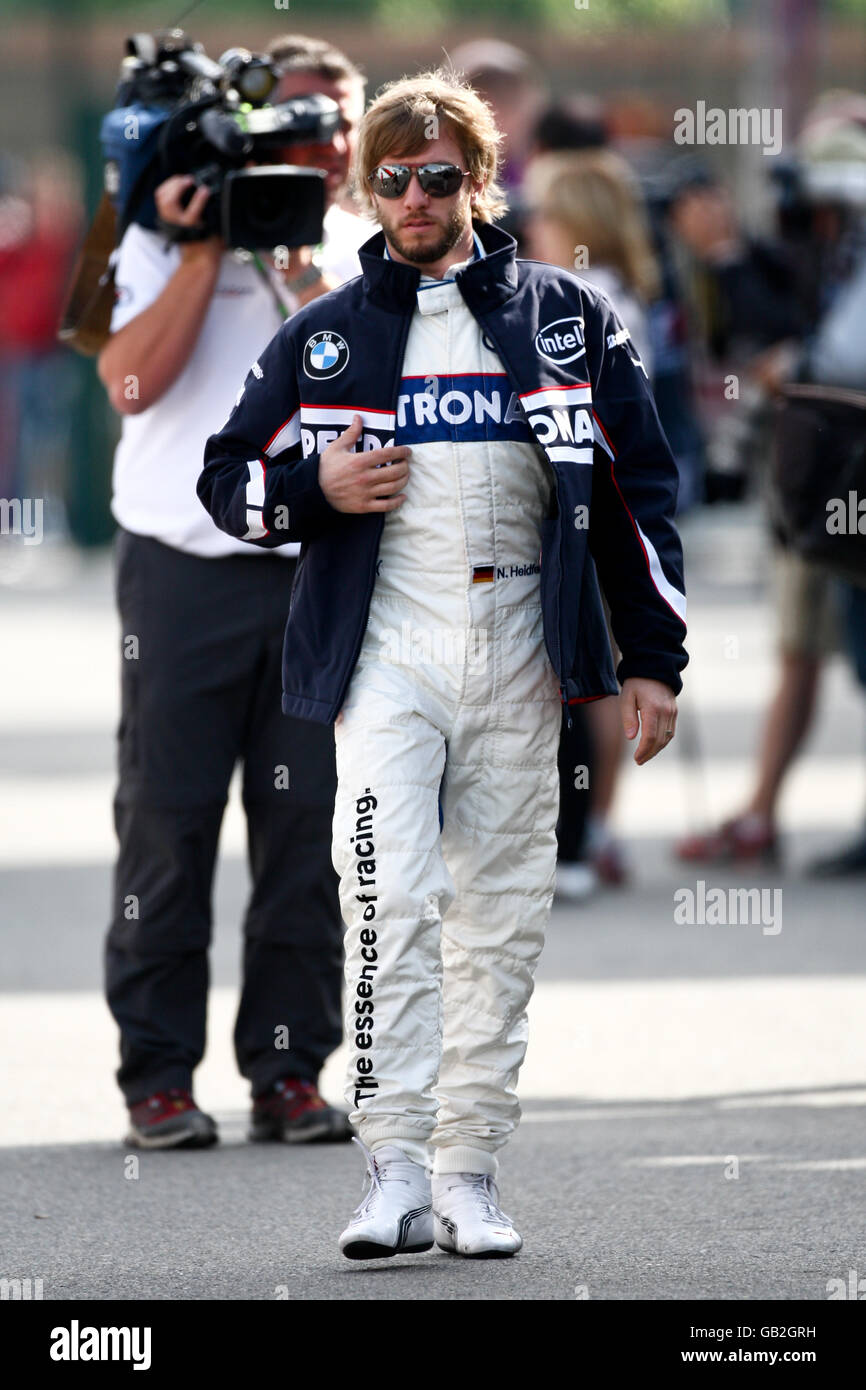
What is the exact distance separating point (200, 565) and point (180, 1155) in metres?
1.23

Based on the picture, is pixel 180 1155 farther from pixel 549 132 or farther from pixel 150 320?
pixel 549 132

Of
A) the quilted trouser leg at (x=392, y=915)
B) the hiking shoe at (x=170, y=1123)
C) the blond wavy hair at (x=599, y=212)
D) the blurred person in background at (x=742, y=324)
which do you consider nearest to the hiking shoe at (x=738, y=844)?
the blurred person in background at (x=742, y=324)

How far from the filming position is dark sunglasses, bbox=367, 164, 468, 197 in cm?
429

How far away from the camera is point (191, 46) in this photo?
544 cm

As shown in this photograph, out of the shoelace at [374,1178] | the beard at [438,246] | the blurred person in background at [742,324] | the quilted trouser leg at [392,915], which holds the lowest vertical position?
the shoelace at [374,1178]

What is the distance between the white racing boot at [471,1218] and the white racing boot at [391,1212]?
0.11 m

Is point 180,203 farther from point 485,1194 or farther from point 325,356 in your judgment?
point 485,1194

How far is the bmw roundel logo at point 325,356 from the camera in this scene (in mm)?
4344

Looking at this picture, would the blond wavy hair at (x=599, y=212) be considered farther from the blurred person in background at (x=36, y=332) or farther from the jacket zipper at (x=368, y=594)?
the blurred person in background at (x=36, y=332)

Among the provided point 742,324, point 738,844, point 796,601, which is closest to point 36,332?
point 742,324

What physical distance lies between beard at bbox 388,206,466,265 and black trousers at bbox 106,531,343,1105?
3.46 ft

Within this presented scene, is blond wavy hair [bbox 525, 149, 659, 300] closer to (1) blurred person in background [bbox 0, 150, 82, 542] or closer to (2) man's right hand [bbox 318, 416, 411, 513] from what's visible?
(2) man's right hand [bbox 318, 416, 411, 513]

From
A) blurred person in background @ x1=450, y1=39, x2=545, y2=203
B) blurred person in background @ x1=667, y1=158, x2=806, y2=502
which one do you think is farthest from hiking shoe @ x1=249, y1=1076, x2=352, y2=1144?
blurred person in background @ x1=450, y1=39, x2=545, y2=203

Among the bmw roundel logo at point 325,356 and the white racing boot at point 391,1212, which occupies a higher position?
the bmw roundel logo at point 325,356
